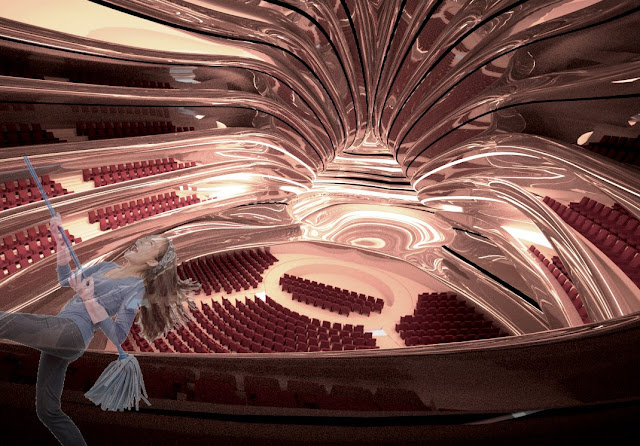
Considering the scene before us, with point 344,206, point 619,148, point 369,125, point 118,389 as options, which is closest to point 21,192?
point 118,389

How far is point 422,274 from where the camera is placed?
14.4m

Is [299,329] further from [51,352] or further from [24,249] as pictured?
[51,352]

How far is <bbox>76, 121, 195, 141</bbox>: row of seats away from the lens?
32.2ft

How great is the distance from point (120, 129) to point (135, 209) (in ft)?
7.76

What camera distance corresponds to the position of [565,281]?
796 cm

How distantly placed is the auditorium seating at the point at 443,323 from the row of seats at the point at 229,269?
5.53 m

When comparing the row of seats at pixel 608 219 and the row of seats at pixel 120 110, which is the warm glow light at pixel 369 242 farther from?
the row of seats at pixel 120 110

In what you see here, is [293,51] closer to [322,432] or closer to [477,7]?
[477,7]

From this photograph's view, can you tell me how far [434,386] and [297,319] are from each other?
10356 mm

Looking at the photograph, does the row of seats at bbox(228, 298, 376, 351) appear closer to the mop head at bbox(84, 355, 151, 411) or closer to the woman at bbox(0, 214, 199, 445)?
the woman at bbox(0, 214, 199, 445)

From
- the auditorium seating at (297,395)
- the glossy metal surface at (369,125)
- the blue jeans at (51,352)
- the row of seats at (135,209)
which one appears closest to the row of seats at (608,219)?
the glossy metal surface at (369,125)

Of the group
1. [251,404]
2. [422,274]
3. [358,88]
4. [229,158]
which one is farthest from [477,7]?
[422,274]

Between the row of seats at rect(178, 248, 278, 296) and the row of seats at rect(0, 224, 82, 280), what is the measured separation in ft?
16.6

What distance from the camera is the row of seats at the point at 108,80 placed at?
9516 millimetres
